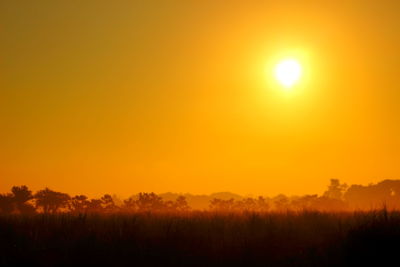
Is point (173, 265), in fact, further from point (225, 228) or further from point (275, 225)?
point (275, 225)

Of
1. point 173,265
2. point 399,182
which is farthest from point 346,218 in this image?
point 399,182

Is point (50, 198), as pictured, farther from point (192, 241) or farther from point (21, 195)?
point (192, 241)

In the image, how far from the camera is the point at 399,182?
434ft

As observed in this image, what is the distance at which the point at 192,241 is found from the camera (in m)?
14.3

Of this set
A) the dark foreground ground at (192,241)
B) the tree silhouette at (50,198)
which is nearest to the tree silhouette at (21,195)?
the tree silhouette at (50,198)

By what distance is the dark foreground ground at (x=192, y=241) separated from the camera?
505 inches

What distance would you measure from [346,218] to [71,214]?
8472 millimetres

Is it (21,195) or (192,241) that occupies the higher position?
(21,195)

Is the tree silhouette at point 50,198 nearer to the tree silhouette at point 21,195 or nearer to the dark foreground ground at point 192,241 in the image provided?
the tree silhouette at point 21,195

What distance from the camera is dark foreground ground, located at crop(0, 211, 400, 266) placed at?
12820 millimetres

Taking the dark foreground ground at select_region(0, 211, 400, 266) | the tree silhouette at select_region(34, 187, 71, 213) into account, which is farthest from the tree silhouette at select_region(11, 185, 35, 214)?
the dark foreground ground at select_region(0, 211, 400, 266)

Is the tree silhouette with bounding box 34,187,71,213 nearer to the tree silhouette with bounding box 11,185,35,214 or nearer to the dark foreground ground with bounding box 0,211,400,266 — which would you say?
the tree silhouette with bounding box 11,185,35,214

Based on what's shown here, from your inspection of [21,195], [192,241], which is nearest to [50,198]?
[21,195]

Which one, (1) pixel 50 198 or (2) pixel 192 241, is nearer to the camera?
(2) pixel 192 241
